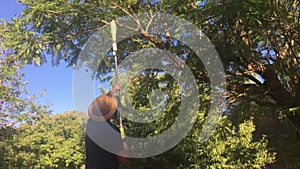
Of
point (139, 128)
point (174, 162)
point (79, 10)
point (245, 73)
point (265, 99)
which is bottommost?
point (174, 162)

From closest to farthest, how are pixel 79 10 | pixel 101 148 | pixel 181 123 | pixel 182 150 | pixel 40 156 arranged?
pixel 101 148
pixel 79 10
pixel 181 123
pixel 182 150
pixel 40 156

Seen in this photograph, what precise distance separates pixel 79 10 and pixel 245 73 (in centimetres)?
331

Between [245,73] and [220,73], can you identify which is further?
[245,73]

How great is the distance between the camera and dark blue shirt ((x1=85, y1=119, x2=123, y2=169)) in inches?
87.2

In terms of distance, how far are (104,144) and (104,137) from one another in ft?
0.16

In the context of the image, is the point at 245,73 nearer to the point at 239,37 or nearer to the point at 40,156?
the point at 239,37

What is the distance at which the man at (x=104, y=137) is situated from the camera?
2.21 meters

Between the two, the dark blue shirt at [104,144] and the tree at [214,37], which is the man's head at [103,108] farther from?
the tree at [214,37]

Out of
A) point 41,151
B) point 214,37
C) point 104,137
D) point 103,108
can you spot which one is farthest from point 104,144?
point 41,151

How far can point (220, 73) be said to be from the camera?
5.50 meters

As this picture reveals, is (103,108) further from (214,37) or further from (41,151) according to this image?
(41,151)

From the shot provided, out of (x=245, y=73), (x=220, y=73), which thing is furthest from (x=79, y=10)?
(x=245, y=73)

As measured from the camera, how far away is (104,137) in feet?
7.25

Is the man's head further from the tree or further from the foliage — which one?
the foliage
